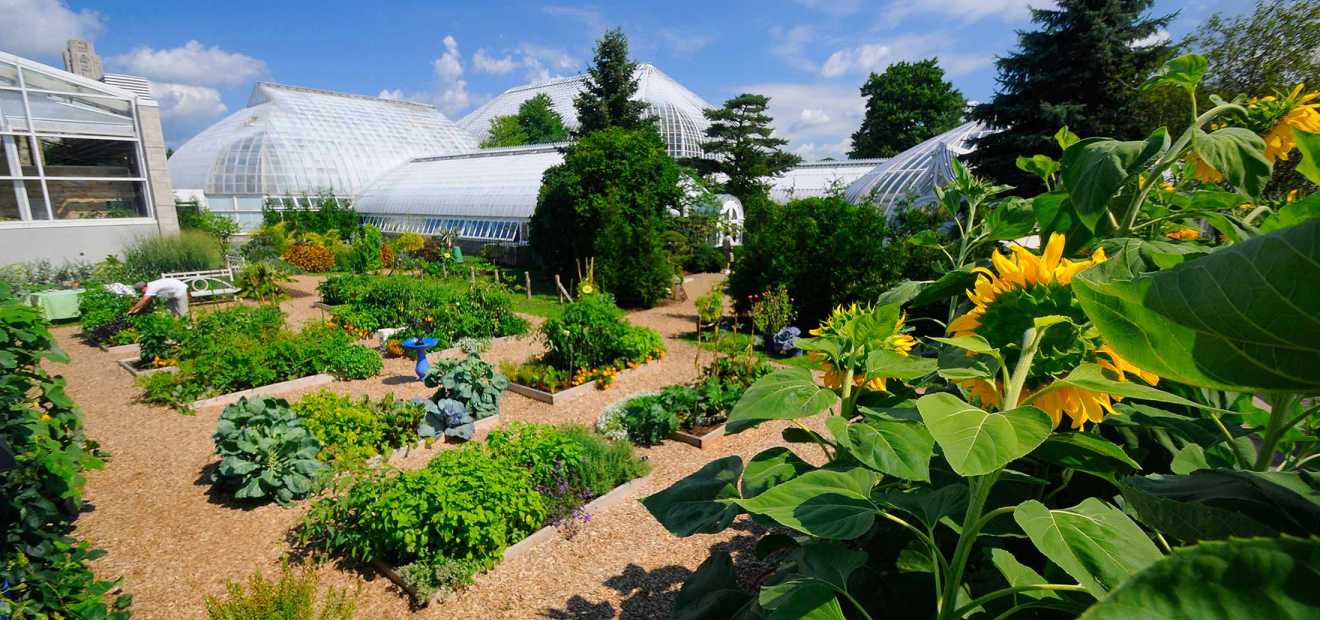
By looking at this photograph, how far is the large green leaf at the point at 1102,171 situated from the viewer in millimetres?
965

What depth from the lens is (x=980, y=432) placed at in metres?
0.73

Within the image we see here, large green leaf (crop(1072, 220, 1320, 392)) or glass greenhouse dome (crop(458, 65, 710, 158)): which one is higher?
glass greenhouse dome (crop(458, 65, 710, 158))

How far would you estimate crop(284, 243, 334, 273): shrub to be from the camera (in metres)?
17.6

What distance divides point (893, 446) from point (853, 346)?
0.40 metres

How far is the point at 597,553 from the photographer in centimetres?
379

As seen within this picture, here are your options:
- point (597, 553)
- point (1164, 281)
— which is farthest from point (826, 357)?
point (597, 553)

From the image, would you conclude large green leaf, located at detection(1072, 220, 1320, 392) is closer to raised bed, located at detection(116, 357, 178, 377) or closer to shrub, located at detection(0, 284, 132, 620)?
shrub, located at detection(0, 284, 132, 620)

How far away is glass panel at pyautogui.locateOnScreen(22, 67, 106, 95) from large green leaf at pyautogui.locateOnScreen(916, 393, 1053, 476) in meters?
18.7

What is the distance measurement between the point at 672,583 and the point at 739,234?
682 inches

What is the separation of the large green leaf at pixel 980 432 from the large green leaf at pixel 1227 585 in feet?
1.18

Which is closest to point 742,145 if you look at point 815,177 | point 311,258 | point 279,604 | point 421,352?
point 815,177

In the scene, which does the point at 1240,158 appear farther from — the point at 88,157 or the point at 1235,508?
the point at 88,157

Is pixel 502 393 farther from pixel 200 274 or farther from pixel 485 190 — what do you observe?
pixel 485 190

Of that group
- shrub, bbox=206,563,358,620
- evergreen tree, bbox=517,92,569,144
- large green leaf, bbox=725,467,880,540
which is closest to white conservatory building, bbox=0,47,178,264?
shrub, bbox=206,563,358,620
